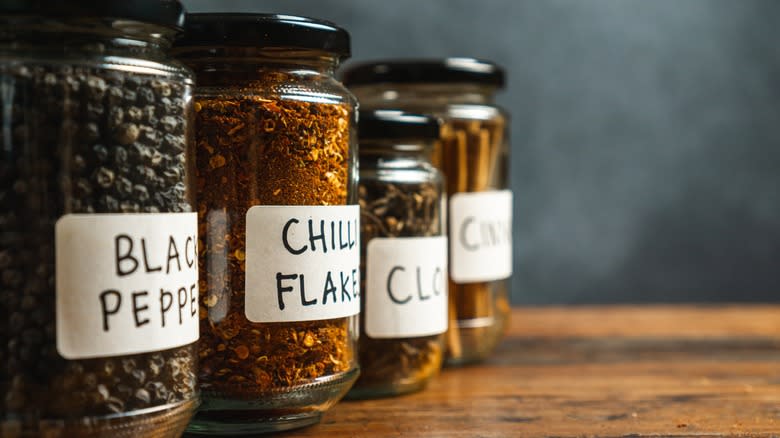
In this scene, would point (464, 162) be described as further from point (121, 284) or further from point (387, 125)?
point (121, 284)

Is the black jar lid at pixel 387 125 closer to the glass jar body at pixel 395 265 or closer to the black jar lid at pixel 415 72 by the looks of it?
the glass jar body at pixel 395 265

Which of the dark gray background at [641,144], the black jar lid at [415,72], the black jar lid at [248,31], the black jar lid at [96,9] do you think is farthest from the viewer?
→ the dark gray background at [641,144]

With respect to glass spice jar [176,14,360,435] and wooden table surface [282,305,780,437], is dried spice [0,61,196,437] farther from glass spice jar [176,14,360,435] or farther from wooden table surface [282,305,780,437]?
wooden table surface [282,305,780,437]

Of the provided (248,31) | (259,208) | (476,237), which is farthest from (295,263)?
(476,237)

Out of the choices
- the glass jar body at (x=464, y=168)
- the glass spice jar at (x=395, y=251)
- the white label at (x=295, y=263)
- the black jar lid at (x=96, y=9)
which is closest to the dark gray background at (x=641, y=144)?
the glass jar body at (x=464, y=168)

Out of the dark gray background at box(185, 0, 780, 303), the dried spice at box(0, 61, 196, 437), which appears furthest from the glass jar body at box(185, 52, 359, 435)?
the dark gray background at box(185, 0, 780, 303)

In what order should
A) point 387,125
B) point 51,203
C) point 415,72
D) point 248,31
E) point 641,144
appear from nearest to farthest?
point 51,203 → point 248,31 → point 387,125 → point 415,72 → point 641,144

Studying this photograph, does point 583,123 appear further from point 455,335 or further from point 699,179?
point 455,335

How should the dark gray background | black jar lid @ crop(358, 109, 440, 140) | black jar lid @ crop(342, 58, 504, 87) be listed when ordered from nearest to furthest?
black jar lid @ crop(358, 109, 440, 140)
black jar lid @ crop(342, 58, 504, 87)
the dark gray background
